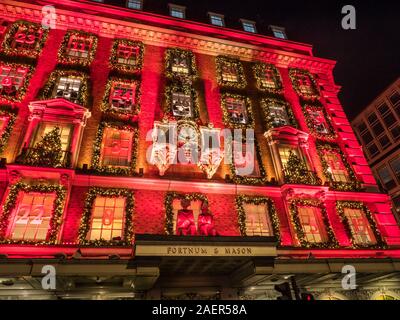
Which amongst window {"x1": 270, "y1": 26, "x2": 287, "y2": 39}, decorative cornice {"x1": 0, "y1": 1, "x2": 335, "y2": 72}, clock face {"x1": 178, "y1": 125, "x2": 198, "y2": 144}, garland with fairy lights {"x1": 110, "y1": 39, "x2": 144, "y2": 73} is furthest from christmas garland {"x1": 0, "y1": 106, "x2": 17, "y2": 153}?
window {"x1": 270, "y1": 26, "x2": 287, "y2": 39}

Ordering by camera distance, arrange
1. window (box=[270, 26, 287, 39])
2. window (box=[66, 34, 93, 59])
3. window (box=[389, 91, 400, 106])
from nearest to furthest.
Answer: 1. window (box=[66, 34, 93, 59])
2. window (box=[270, 26, 287, 39])
3. window (box=[389, 91, 400, 106])

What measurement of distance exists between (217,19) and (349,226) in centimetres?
1903

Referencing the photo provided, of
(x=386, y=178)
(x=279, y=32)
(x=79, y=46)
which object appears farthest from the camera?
(x=386, y=178)

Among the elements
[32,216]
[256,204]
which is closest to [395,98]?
[256,204]

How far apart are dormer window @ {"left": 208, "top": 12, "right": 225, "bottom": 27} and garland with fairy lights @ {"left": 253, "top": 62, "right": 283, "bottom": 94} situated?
502 centimetres

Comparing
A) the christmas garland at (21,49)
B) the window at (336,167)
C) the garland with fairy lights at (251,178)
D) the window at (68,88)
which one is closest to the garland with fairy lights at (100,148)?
the window at (68,88)

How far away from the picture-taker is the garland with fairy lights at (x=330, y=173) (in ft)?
61.3

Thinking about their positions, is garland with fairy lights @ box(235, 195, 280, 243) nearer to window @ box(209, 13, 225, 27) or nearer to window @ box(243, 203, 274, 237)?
window @ box(243, 203, 274, 237)

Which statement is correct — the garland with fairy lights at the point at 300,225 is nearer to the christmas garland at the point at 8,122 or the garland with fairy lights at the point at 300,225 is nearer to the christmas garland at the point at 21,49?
the christmas garland at the point at 8,122

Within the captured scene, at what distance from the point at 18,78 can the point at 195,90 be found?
1053cm

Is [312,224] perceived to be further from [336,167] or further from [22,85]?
[22,85]

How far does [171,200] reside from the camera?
15508mm

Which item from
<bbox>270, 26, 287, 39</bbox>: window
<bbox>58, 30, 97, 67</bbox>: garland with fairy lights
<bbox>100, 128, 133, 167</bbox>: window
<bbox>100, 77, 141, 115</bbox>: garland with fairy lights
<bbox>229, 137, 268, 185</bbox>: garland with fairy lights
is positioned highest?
<bbox>270, 26, 287, 39</bbox>: window

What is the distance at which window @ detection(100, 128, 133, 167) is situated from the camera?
16.2 meters
